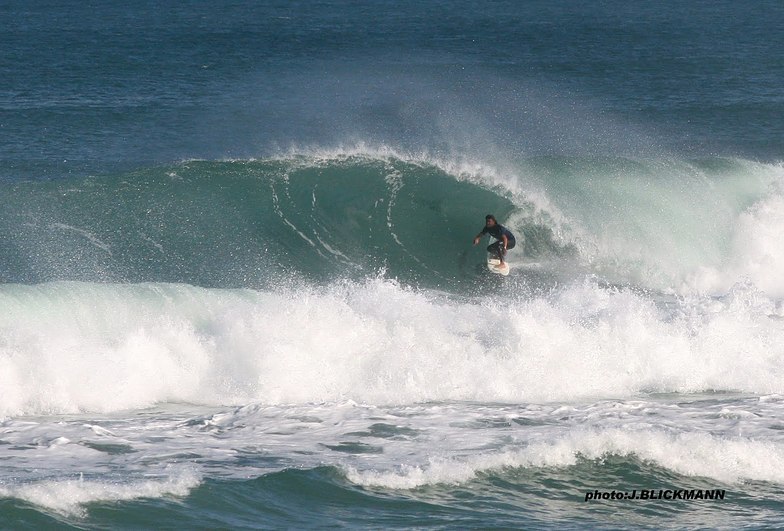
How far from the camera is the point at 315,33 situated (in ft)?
193

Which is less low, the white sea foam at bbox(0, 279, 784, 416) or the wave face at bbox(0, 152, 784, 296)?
the wave face at bbox(0, 152, 784, 296)

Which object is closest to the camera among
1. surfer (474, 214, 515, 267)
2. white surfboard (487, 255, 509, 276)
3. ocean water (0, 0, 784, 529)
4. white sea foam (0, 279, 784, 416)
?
ocean water (0, 0, 784, 529)

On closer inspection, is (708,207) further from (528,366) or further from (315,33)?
(315,33)

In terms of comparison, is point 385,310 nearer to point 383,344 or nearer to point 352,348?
point 383,344

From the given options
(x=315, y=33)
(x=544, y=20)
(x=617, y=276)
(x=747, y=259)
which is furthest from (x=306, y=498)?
(x=544, y=20)

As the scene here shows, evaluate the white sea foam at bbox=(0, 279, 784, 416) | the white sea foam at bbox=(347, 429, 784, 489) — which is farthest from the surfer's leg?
the white sea foam at bbox=(347, 429, 784, 489)

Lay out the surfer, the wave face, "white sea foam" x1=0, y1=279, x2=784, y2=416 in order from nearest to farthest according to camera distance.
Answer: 1. "white sea foam" x1=0, y1=279, x2=784, y2=416
2. the surfer
3. the wave face

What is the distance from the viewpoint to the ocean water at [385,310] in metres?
11.0

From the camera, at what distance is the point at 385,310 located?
15.7 meters

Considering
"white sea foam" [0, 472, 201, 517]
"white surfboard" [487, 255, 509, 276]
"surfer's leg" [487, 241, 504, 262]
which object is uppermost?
"surfer's leg" [487, 241, 504, 262]

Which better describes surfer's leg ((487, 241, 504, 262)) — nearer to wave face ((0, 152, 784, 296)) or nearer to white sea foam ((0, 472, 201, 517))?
wave face ((0, 152, 784, 296))

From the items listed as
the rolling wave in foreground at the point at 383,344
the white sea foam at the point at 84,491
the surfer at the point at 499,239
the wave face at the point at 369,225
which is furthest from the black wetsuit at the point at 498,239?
the white sea foam at the point at 84,491

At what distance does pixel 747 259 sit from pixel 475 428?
Result: 456 inches

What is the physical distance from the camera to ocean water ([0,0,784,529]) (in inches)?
434
